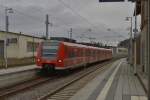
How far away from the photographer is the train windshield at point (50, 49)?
27.8 m

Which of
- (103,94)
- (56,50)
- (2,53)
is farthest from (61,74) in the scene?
(2,53)

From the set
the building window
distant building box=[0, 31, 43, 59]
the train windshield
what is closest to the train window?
the train windshield

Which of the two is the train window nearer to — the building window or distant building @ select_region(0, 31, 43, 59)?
distant building @ select_region(0, 31, 43, 59)

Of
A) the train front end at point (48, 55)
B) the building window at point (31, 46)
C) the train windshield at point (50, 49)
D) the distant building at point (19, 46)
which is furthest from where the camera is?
the building window at point (31, 46)

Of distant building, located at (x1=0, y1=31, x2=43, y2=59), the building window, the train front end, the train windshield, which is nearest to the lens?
the train front end

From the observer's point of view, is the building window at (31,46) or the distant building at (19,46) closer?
the distant building at (19,46)

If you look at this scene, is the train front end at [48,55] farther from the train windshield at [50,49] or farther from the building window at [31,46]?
the building window at [31,46]

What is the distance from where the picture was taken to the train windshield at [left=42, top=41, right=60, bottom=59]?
91.2ft

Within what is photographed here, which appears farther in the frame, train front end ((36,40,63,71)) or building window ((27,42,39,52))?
building window ((27,42,39,52))

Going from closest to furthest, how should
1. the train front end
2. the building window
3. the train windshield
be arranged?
the train front end, the train windshield, the building window

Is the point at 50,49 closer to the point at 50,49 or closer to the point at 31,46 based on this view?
the point at 50,49

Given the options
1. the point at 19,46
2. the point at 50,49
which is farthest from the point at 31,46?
the point at 50,49

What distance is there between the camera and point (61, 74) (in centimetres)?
3034

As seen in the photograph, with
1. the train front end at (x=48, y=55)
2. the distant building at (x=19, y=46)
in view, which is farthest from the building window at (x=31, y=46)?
the train front end at (x=48, y=55)
